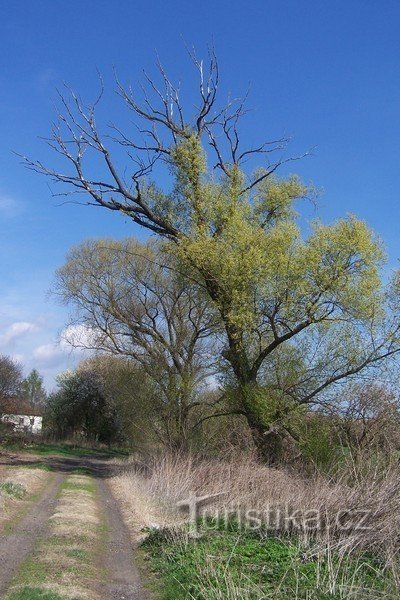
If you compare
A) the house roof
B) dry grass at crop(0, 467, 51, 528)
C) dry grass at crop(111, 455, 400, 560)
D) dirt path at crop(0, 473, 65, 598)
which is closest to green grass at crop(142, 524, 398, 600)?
dry grass at crop(111, 455, 400, 560)

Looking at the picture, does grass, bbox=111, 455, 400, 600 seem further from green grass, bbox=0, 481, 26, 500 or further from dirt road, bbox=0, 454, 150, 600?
green grass, bbox=0, 481, 26, 500

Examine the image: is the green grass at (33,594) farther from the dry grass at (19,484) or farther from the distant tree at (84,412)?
the distant tree at (84,412)

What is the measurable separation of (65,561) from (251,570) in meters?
2.99

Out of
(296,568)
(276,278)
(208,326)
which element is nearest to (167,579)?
(296,568)

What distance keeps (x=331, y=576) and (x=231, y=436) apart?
16.7 metres

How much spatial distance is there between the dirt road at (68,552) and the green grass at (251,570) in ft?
1.61

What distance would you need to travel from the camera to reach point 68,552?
33.0ft

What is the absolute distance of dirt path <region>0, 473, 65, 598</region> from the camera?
879cm

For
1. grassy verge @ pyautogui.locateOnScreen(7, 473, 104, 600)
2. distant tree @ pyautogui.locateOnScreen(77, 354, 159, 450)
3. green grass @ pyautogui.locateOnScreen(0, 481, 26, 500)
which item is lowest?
grassy verge @ pyautogui.locateOnScreen(7, 473, 104, 600)

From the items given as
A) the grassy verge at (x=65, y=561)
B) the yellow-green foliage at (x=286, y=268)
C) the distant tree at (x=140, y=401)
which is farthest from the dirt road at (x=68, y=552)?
the distant tree at (x=140, y=401)

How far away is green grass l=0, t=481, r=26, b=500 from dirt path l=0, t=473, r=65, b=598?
55 centimetres

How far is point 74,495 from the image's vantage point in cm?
1820

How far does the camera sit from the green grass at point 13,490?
16.3 m

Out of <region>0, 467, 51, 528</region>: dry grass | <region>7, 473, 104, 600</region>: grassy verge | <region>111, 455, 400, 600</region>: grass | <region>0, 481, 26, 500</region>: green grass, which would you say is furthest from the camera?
<region>0, 481, 26, 500</region>: green grass
